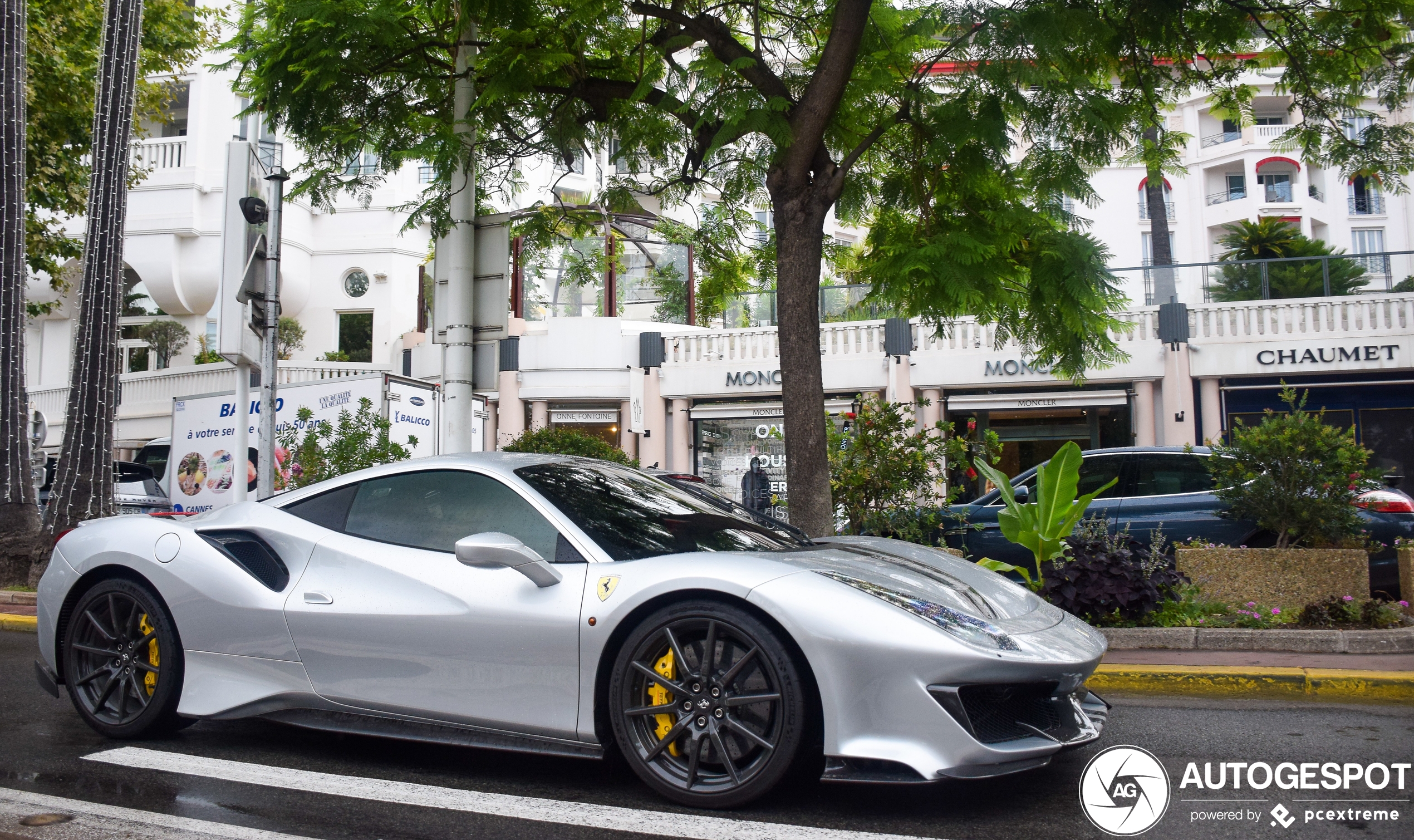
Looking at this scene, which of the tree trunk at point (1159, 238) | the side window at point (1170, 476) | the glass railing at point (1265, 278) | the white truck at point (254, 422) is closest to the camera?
the tree trunk at point (1159, 238)

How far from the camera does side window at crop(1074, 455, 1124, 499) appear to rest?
9.30 m

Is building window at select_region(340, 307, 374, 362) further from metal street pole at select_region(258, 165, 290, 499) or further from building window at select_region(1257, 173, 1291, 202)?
building window at select_region(1257, 173, 1291, 202)

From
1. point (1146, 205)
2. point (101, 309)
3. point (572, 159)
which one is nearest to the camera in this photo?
point (572, 159)

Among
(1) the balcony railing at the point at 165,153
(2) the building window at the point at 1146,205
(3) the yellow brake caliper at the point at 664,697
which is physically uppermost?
(2) the building window at the point at 1146,205

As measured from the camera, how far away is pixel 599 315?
23.1m

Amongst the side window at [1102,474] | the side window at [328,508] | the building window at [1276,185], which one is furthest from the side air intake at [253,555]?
the building window at [1276,185]

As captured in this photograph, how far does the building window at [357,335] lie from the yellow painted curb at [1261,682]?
27.4 meters

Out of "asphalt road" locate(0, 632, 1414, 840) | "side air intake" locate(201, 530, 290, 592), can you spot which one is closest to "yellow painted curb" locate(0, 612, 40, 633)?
"asphalt road" locate(0, 632, 1414, 840)

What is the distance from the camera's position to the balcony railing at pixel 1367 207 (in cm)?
4125

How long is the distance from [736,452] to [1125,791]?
62.2 ft

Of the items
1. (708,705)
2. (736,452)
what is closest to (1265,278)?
(736,452)

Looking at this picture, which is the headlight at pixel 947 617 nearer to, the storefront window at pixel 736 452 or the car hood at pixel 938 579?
the car hood at pixel 938 579

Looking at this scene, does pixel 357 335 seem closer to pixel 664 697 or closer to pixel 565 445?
pixel 565 445

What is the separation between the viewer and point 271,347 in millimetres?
9016
